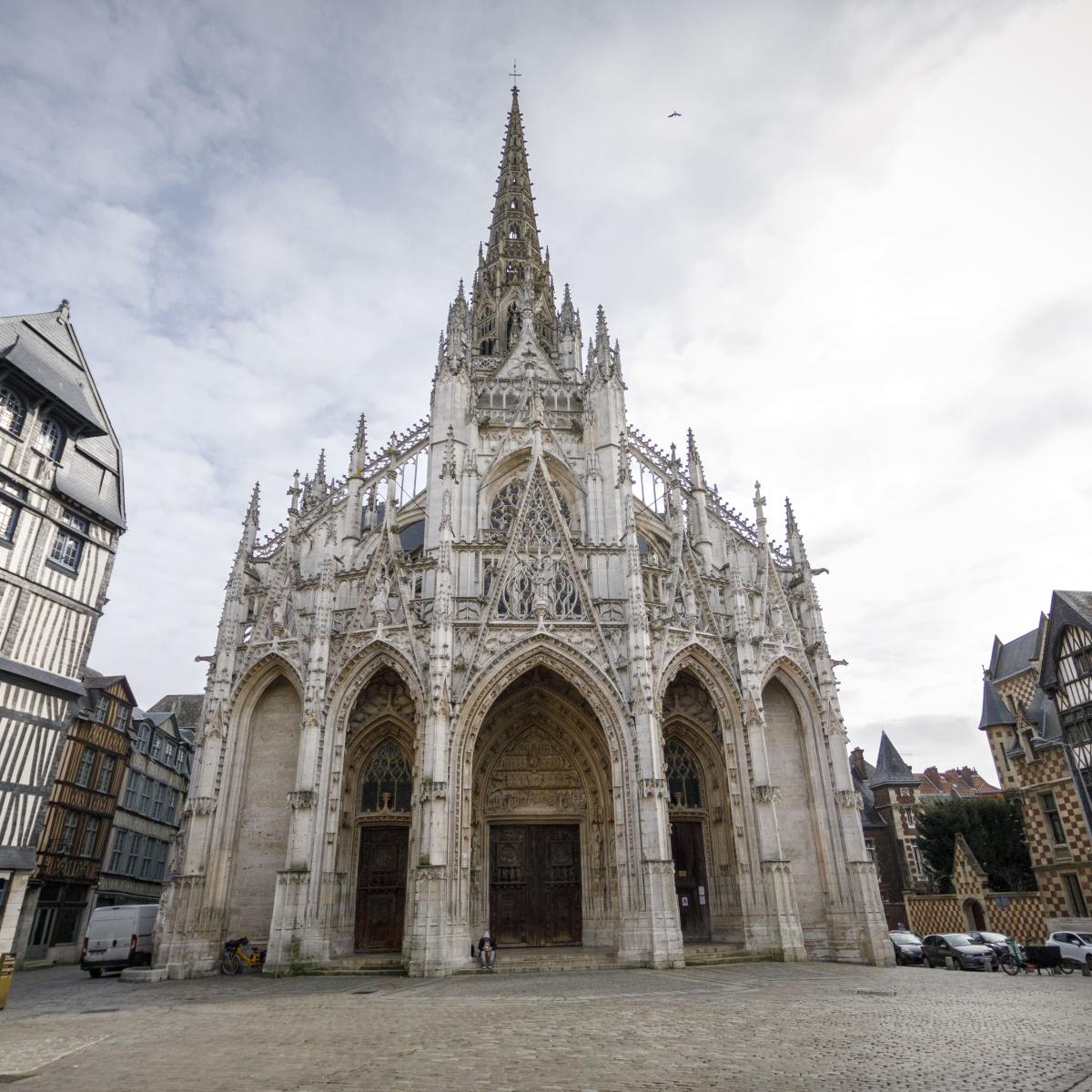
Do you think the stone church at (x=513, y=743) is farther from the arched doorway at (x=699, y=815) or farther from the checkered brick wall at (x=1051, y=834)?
the checkered brick wall at (x=1051, y=834)

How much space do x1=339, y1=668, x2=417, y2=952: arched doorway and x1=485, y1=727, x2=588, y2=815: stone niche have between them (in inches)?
99.8

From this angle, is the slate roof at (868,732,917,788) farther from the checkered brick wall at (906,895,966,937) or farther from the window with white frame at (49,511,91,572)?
the window with white frame at (49,511,91,572)

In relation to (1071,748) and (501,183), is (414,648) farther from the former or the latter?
(501,183)

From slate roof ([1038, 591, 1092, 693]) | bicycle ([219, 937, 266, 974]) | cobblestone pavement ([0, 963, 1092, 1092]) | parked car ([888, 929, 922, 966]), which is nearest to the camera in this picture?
cobblestone pavement ([0, 963, 1092, 1092])

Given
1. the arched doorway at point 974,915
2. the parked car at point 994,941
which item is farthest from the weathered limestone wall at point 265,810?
the arched doorway at point 974,915

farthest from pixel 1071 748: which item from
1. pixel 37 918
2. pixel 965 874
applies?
pixel 37 918

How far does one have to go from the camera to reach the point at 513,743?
22.5 m

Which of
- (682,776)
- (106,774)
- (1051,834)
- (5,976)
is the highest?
(106,774)

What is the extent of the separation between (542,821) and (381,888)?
4.76 meters

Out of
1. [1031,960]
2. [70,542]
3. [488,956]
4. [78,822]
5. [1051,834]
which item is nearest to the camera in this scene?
[488,956]

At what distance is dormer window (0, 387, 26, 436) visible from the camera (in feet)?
58.6


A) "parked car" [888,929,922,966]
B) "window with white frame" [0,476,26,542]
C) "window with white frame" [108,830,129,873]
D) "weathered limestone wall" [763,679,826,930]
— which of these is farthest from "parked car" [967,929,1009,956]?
"window with white frame" [108,830,129,873]

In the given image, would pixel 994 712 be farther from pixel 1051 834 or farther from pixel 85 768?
pixel 85 768

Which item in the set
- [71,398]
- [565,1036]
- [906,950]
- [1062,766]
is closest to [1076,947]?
[906,950]
